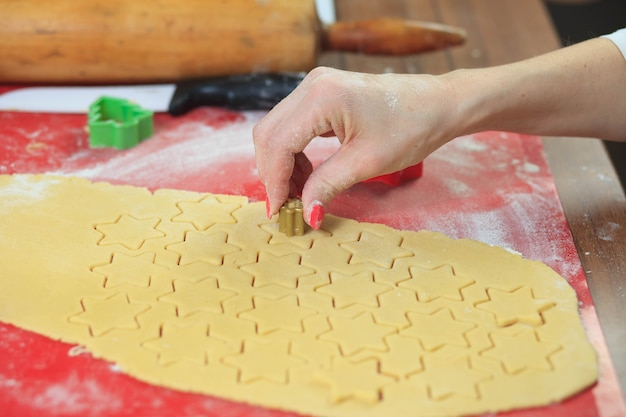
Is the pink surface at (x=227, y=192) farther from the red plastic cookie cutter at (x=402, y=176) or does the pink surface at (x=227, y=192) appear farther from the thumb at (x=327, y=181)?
the thumb at (x=327, y=181)

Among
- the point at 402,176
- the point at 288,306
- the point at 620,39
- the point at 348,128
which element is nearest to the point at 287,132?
the point at 348,128

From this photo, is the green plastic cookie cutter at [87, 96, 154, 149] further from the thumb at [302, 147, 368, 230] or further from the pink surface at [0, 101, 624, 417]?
the thumb at [302, 147, 368, 230]

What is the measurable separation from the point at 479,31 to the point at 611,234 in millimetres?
1284

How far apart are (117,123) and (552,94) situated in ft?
3.63

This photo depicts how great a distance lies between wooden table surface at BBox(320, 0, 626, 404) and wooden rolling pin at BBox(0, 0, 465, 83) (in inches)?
14.1

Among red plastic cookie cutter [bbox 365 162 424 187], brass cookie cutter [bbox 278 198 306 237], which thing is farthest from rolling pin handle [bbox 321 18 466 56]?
brass cookie cutter [bbox 278 198 306 237]

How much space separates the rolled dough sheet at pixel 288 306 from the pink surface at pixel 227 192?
0.03 meters

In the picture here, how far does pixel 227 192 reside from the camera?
1.96m

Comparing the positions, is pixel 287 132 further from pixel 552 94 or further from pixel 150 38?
pixel 150 38

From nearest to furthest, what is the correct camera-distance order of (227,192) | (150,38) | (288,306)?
(288,306), (227,192), (150,38)

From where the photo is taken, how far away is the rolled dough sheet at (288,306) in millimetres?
1334

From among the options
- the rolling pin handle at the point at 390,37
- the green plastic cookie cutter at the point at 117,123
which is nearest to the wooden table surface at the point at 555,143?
the rolling pin handle at the point at 390,37

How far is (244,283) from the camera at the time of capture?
1567mm

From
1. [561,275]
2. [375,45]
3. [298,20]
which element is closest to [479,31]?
[375,45]
